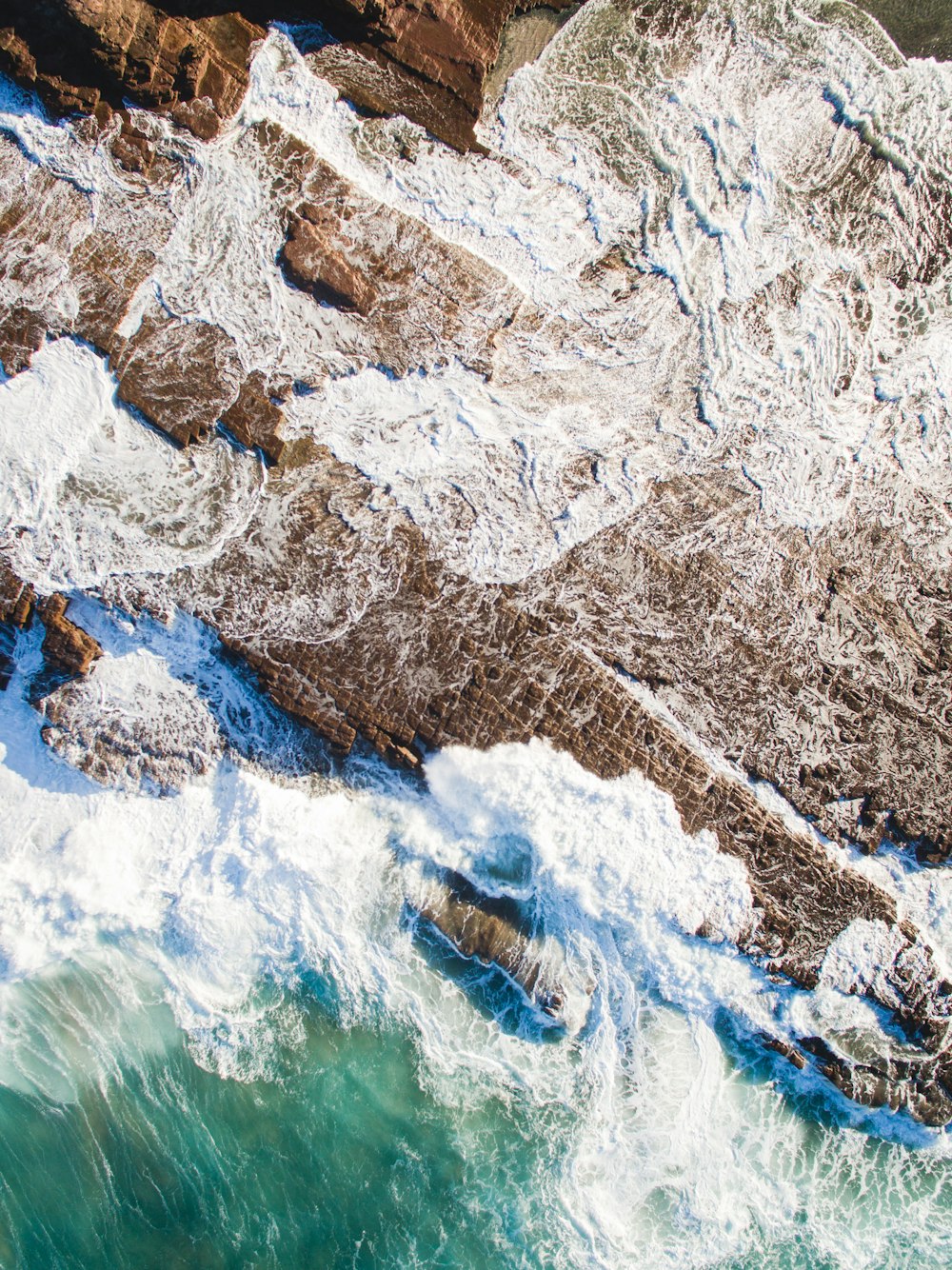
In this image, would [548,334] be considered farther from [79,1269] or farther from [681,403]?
[79,1269]

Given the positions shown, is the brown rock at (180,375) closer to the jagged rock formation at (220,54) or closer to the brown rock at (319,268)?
the brown rock at (319,268)

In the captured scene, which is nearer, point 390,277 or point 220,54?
point 220,54

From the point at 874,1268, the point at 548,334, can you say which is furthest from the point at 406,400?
the point at 874,1268

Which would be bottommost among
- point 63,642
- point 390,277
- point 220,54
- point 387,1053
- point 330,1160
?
point 330,1160

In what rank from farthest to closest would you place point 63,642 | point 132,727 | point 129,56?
point 132,727 → point 63,642 → point 129,56

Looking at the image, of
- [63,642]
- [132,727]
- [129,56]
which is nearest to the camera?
[129,56]

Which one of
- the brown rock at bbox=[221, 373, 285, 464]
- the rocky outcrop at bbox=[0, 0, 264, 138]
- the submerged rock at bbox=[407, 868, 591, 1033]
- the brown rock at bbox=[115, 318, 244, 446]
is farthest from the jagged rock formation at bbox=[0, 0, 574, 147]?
the submerged rock at bbox=[407, 868, 591, 1033]

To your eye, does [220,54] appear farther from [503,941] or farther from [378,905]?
[503,941]

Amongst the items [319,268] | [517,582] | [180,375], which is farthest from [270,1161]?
[319,268]

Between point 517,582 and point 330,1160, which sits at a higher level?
point 517,582
